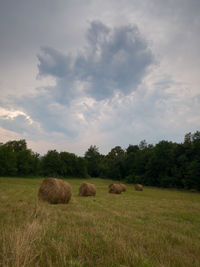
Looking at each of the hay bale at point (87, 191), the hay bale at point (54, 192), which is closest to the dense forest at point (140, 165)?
the hay bale at point (87, 191)

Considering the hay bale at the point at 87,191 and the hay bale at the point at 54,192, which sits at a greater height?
the hay bale at the point at 54,192

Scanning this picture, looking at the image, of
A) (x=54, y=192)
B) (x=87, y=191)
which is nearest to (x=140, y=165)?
(x=87, y=191)

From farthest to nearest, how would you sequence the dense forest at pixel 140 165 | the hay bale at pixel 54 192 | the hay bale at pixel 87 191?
the dense forest at pixel 140 165 → the hay bale at pixel 87 191 → the hay bale at pixel 54 192

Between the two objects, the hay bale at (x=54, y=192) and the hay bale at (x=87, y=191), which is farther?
the hay bale at (x=87, y=191)

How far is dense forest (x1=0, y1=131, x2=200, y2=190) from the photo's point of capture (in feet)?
127

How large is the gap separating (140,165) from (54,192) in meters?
47.2

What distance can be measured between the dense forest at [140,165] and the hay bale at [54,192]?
3162cm

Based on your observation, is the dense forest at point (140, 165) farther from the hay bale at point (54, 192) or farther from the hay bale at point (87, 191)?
the hay bale at point (54, 192)

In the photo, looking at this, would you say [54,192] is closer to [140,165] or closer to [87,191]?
[87,191]

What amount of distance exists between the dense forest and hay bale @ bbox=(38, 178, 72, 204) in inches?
1245

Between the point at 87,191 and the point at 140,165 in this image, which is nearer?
the point at 87,191

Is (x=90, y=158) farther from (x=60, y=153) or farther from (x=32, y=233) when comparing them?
(x=32, y=233)

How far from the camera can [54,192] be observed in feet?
36.8

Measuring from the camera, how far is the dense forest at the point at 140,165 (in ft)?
127
